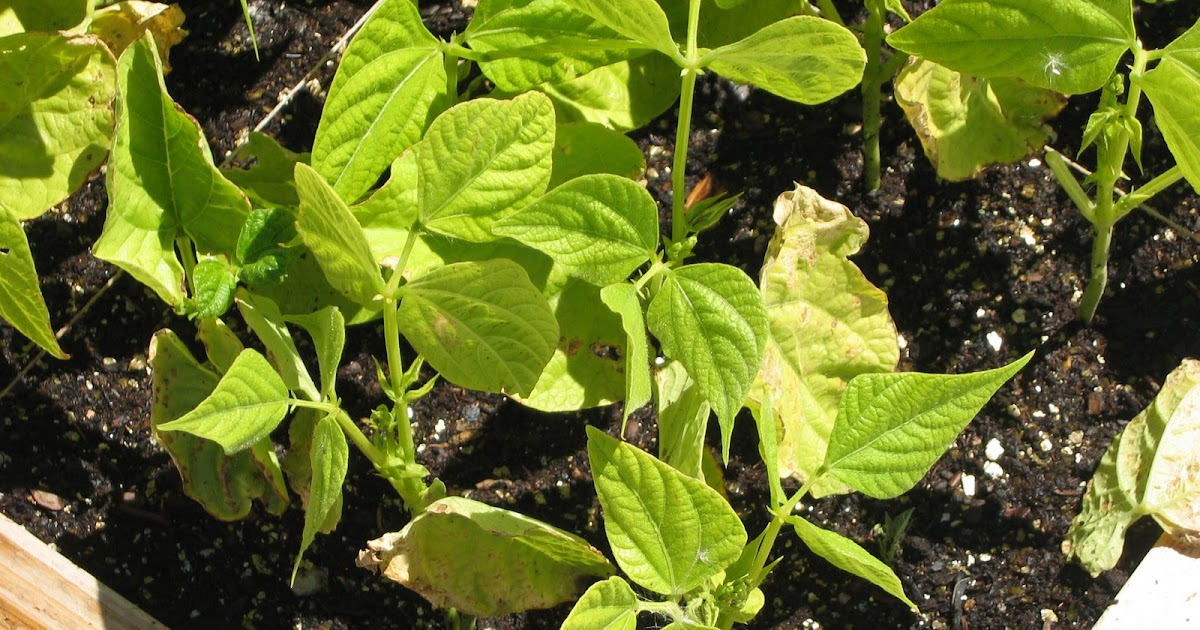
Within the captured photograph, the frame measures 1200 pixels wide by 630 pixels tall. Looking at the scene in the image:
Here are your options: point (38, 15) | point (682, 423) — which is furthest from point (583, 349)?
point (38, 15)

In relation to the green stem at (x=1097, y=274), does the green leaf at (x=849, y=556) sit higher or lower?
higher

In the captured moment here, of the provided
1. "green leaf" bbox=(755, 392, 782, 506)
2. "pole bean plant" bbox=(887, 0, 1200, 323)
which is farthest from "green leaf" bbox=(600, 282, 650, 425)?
"pole bean plant" bbox=(887, 0, 1200, 323)

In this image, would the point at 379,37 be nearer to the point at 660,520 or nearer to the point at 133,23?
the point at 133,23

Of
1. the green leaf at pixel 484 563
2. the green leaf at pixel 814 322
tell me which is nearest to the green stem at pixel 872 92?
the green leaf at pixel 814 322

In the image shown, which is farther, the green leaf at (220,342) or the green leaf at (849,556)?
the green leaf at (220,342)

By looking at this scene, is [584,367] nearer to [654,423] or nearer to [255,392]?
[654,423]

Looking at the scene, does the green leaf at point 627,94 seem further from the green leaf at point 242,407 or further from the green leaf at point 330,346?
the green leaf at point 242,407
